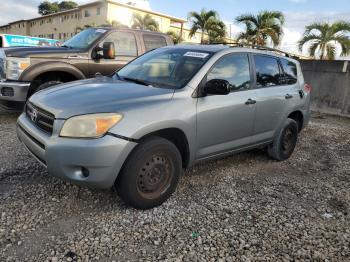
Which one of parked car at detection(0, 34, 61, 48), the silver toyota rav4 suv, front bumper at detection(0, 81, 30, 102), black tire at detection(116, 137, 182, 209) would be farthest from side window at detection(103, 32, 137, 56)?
parked car at detection(0, 34, 61, 48)

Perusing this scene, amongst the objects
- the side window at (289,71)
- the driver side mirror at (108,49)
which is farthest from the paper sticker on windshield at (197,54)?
the driver side mirror at (108,49)

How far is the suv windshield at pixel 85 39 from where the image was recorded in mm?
6815

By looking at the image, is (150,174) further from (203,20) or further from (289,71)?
(203,20)

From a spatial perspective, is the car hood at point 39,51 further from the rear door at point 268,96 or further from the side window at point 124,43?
the rear door at point 268,96

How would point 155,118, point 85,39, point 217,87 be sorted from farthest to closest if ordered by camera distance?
point 85,39 < point 217,87 < point 155,118

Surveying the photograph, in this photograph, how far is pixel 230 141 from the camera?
4.18m

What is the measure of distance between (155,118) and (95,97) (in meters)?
0.62

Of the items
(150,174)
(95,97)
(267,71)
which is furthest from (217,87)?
(267,71)

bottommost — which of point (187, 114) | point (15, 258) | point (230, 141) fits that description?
point (15, 258)

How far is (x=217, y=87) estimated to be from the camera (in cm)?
360

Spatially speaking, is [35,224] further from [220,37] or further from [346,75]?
[220,37]

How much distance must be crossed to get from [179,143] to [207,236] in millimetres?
1038

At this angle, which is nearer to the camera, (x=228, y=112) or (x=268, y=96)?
(x=228, y=112)

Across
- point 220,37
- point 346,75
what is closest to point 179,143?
point 346,75
